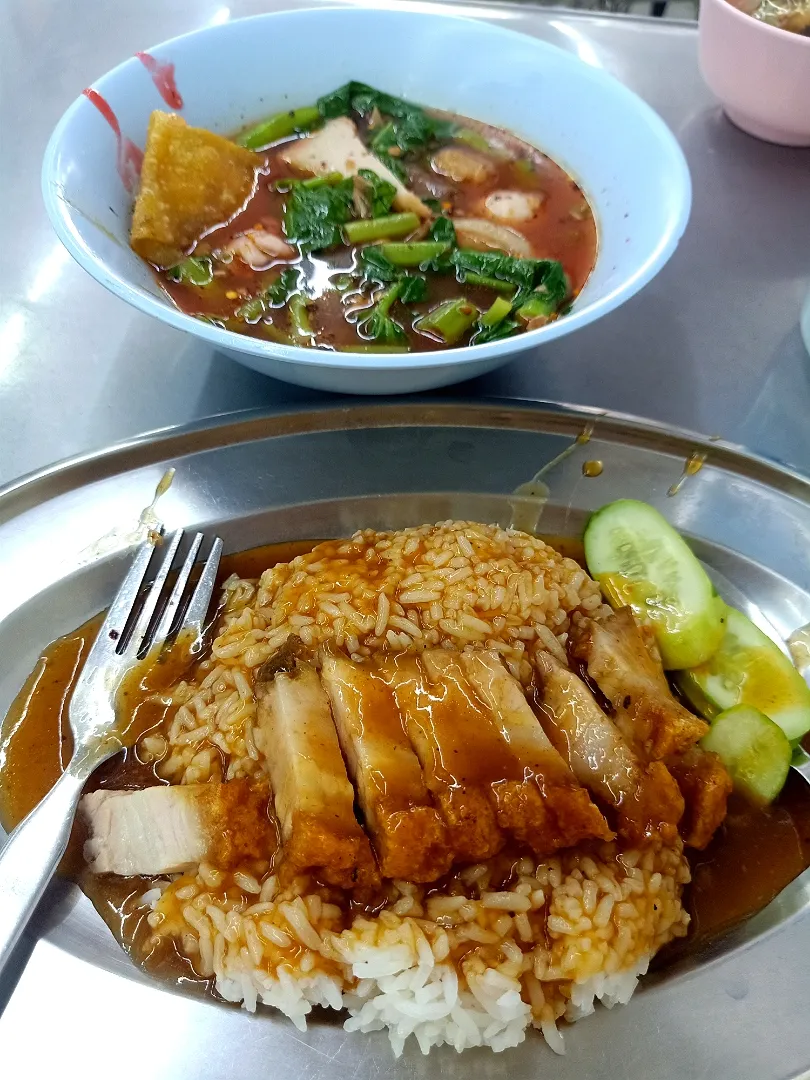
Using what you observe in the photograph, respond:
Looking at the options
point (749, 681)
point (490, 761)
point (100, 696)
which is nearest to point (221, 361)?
point (100, 696)

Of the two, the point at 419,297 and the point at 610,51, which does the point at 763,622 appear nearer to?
the point at 419,297

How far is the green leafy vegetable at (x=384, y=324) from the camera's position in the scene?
7.68 feet

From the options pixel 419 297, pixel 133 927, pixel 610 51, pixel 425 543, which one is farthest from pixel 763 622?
pixel 610 51

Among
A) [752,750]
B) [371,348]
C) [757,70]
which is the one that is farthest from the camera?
[757,70]

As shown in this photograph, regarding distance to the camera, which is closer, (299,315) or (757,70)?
(299,315)

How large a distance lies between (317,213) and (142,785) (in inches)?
76.9

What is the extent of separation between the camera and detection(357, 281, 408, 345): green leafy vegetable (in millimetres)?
2342

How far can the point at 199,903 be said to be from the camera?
1762 millimetres

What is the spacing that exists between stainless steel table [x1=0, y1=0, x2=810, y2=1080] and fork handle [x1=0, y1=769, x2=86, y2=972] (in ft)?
0.39

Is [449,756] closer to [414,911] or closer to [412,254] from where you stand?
[414,911]

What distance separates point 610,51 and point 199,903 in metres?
4.47

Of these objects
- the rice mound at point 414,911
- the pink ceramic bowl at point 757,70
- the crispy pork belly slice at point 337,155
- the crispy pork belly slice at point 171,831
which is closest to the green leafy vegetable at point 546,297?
the crispy pork belly slice at point 337,155

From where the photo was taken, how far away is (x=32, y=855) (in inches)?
67.1

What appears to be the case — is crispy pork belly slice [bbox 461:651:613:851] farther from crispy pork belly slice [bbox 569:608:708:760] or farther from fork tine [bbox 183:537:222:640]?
fork tine [bbox 183:537:222:640]
